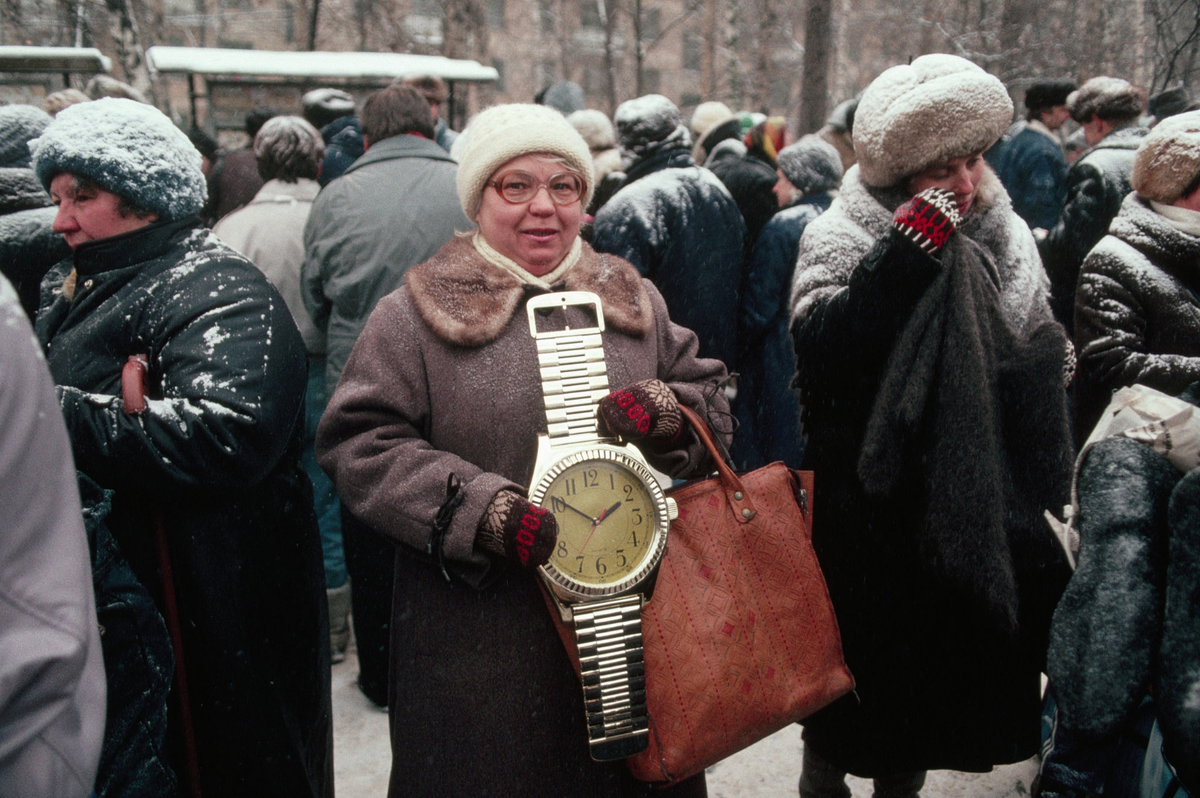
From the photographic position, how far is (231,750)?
208 cm

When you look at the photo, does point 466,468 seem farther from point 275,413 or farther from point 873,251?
point 873,251

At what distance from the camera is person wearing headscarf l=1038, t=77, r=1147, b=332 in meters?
4.29

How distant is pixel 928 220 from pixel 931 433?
509 millimetres

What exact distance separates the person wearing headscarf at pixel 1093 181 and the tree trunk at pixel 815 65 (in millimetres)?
5060

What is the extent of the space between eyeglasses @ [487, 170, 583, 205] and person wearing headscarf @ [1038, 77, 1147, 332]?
2808 mm

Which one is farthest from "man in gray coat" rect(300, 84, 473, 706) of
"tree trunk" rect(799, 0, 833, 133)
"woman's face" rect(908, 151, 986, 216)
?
"tree trunk" rect(799, 0, 833, 133)

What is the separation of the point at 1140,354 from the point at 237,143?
7.22 metres

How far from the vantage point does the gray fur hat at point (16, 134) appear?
326 cm

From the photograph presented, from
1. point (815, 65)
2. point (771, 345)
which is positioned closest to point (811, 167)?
point (771, 345)

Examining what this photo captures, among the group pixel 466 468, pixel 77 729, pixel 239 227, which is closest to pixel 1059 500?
pixel 466 468

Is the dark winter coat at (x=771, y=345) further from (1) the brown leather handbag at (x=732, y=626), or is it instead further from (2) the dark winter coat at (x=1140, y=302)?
(1) the brown leather handbag at (x=732, y=626)

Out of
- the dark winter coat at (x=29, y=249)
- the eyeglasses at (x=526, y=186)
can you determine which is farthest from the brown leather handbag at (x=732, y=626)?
the dark winter coat at (x=29, y=249)

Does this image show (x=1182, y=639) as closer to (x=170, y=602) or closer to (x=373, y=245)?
(x=170, y=602)

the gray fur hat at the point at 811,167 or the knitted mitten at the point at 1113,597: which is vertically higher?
the gray fur hat at the point at 811,167
